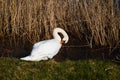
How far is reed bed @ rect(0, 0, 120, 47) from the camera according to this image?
783cm

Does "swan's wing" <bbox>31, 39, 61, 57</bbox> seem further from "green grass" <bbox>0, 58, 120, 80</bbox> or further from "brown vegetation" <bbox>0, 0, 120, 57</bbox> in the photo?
"brown vegetation" <bbox>0, 0, 120, 57</bbox>

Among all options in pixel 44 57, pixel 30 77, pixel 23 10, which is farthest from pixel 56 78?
pixel 23 10

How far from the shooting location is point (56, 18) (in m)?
8.24

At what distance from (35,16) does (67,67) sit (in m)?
2.25

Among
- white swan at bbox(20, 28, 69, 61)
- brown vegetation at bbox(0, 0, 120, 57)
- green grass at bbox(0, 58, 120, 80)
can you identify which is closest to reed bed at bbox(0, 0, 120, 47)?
brown vegetation at bbox(0, 0, 120, 57)

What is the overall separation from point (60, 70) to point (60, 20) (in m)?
2.28

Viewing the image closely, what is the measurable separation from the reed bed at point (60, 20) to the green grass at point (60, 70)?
1.52 meters

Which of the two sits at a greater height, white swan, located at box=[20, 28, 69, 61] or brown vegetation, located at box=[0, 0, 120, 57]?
brown vegetation, located at box=[0, 0, 120, 57]

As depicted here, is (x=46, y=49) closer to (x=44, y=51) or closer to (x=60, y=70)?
(x=44, y=51)

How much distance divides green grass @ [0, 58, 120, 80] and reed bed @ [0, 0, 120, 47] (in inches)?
59.7

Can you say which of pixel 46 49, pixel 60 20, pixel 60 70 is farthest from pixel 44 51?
pixel 60 20

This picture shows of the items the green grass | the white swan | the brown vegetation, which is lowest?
the green grass

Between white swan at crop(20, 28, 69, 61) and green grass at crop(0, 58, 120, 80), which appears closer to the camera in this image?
green grass at crop(0, 58, 120, 80)

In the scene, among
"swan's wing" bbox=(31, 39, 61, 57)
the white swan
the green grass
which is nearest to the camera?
the green grass
